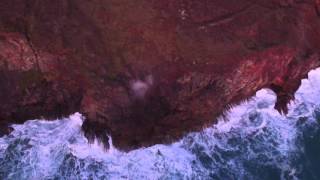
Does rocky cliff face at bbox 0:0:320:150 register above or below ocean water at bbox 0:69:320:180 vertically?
above

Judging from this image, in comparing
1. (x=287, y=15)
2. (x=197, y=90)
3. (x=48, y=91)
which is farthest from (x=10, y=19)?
(x=287, y=15)

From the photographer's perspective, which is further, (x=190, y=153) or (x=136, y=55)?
(x=190, y=153)

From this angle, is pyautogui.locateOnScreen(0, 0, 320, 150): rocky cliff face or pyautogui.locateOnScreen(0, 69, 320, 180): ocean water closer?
pyautogui.locateOnScreen(0, 0, 320, 150): rocky cliff face

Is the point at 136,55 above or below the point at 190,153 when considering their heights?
above

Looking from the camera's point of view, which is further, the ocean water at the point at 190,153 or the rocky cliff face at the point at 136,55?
the ocean water at the point at 190,153

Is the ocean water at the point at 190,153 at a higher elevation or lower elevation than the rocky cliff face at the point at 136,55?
lower
